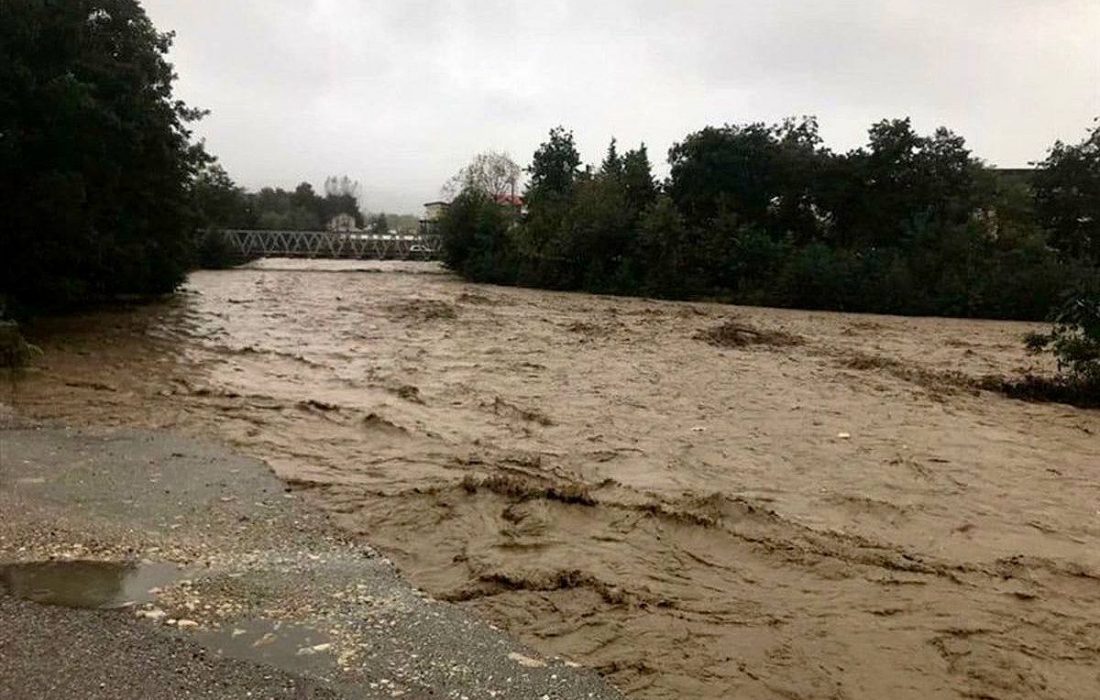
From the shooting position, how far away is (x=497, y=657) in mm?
4348

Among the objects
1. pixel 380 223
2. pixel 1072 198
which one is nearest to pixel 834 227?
pixel 1072 198

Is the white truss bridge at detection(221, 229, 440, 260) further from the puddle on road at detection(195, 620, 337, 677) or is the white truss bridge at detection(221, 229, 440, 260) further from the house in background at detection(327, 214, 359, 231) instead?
the puddle on road at detection(195, 620, 337, 677)

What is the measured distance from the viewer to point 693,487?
7.93 metres

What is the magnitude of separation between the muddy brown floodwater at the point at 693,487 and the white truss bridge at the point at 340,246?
50127 mm

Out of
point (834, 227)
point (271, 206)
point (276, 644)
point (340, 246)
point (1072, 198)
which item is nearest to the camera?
point (276, 644)

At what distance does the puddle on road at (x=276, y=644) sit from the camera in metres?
4.12

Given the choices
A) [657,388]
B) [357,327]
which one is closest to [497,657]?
[657,388]

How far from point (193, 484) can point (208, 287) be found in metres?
31.9

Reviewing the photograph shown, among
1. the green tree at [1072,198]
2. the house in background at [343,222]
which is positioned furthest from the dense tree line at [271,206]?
the green tree at [1072,198]

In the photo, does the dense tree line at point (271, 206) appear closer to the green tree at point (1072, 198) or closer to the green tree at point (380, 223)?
the green tree at point (380, 223)

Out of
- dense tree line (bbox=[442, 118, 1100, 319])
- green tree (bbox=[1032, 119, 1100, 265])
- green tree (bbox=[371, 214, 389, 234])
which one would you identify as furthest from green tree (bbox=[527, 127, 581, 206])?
green tree (bbox=[371, 214, 389, 234])

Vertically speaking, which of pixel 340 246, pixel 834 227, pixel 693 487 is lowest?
pixel 693 487

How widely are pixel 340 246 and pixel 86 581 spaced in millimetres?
67766

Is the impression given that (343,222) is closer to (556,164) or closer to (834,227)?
(556,164)
